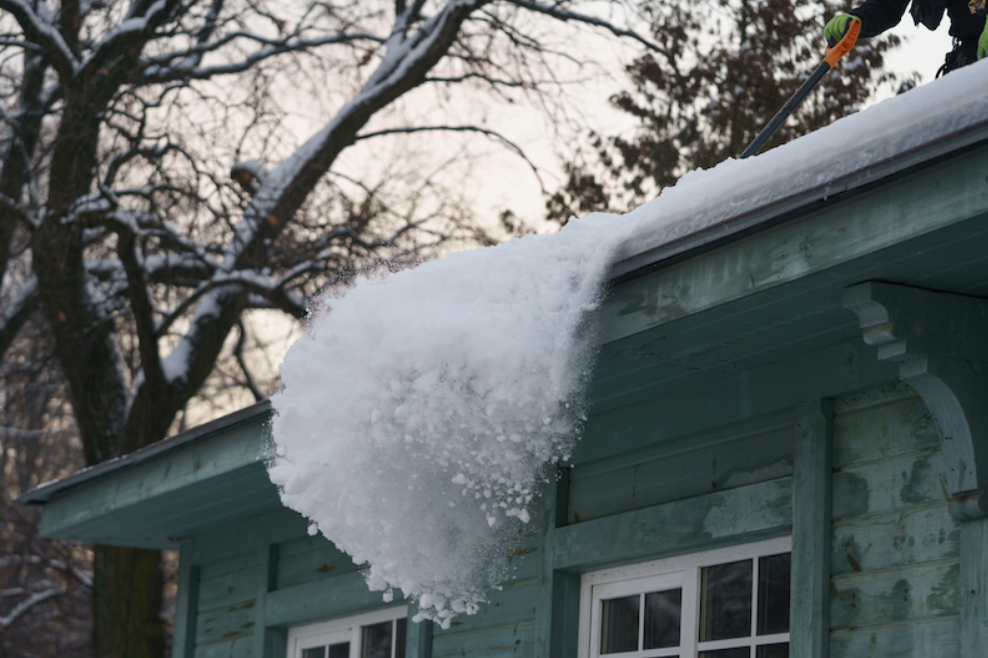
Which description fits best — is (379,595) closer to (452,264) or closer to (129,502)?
(129,502)

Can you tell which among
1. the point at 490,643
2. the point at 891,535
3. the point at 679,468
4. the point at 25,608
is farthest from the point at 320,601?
the point at 25,608

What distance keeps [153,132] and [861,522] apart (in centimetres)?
809

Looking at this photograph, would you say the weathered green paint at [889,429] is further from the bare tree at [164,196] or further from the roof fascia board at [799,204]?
the bare tree at [164,196]

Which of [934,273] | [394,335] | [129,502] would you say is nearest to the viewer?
[934,273]

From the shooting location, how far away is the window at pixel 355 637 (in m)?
5.73

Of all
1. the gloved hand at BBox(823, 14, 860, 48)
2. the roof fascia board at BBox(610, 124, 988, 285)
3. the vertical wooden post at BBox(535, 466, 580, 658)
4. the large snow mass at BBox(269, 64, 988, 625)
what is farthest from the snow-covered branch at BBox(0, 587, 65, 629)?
the roof fascia board at BBox(610, 124, 988, 285)

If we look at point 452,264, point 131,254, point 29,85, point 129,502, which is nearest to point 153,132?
point 131,254

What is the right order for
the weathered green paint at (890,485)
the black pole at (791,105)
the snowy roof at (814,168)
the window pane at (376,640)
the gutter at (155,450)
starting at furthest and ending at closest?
the window pane at (376,640)
the gutter at (155,450)
the black pole at (791,105)
the weathered green paint at (890,485)
the snowy roof at (814,168)

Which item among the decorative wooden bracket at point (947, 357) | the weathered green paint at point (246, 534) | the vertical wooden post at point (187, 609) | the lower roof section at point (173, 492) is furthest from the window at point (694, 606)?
the vertical wooden post at point (187, 609)

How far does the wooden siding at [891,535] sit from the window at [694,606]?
0.30 metres

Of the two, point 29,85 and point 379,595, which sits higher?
point 29,85

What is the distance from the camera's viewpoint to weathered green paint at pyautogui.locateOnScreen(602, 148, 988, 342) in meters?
2.52

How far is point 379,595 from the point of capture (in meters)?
5.69

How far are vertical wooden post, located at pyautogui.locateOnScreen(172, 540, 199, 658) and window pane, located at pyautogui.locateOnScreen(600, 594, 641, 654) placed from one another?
351 centimetres
